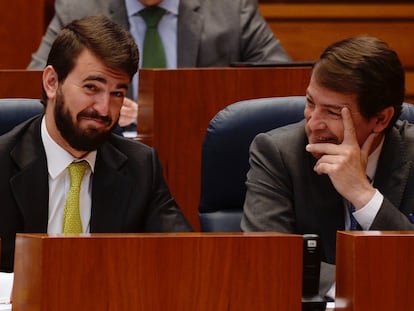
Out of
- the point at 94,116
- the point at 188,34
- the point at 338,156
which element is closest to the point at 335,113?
the point at 338,156

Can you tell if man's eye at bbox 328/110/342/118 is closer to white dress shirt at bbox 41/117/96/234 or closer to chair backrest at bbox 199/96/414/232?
chair backrest at bbox 199/96/414/232

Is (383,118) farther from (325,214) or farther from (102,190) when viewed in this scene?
(102,190)

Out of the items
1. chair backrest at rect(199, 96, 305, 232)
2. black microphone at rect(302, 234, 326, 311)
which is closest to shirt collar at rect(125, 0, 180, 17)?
chair backrest at rect(199, 96, 305, 232)

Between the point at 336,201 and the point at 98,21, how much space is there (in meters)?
0.47

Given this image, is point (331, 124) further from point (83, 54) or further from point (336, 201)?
point (83, 54)

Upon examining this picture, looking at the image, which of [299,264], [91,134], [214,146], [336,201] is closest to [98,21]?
[91,134]

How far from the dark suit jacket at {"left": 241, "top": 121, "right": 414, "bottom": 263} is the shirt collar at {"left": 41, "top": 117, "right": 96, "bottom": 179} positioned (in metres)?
0.26

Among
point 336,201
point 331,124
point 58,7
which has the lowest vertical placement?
point 336,201

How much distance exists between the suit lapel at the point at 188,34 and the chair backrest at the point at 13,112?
0.83m

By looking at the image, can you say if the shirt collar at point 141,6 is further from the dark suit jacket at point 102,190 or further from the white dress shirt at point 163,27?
the dark suit jacket at point 102,190

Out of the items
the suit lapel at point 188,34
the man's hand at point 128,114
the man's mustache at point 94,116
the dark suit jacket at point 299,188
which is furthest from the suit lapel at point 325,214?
the suit lapel at point 188,34

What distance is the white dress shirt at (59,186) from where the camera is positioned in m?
1.74

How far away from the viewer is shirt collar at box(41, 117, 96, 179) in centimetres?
175

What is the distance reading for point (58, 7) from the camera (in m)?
2.71
